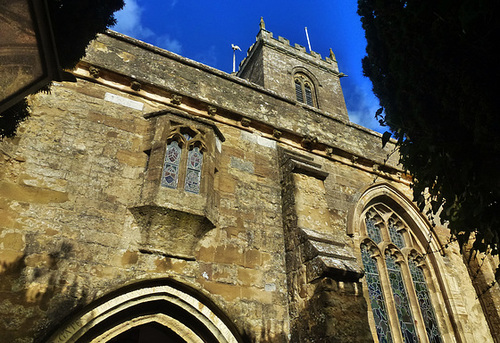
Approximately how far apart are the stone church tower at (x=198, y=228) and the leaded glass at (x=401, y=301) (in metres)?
0.03

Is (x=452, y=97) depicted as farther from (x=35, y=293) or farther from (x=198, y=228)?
(x=35, y=293)

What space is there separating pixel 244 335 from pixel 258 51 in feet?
44.2

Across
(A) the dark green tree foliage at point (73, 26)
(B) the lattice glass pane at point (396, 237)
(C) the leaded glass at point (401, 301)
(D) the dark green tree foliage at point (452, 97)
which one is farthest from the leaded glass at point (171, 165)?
(B) the lattice glass pane at point (396, 237)

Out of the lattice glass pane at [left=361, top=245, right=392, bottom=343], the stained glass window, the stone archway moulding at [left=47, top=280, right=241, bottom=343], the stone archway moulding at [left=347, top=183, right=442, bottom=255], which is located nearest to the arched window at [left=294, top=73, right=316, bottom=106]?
the stone archway moulding at [left=347, top=183, right=442, bottom=255]

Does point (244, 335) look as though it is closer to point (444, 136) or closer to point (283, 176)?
point (283, 176)

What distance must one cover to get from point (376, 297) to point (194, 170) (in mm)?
4006

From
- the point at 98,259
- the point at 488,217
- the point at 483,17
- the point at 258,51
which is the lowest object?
the point at 488,217

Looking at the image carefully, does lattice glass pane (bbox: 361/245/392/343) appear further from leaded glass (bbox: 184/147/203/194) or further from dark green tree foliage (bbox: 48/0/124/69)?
dark green tree foliage (bbox: 48/0/124/69)

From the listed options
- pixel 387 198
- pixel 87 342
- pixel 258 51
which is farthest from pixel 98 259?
pixel 258 51

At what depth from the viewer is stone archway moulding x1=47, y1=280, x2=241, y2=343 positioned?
12.5 feet

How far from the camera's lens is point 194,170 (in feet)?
17.0

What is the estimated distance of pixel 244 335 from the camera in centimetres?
434

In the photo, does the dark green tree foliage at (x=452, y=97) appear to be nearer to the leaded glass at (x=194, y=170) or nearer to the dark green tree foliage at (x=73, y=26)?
the dark green tree foliage at (x=73, y=26)

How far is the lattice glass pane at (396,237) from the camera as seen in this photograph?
740 centimetres
